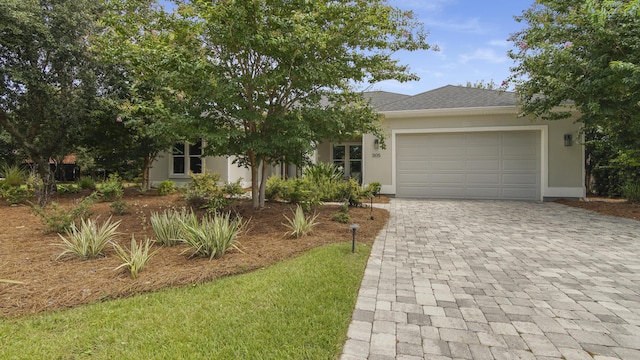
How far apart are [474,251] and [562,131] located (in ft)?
26.6

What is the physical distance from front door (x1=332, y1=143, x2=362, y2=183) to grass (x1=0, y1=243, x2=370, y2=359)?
991cm

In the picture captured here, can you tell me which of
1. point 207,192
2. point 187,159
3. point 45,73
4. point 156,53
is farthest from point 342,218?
point 187,159

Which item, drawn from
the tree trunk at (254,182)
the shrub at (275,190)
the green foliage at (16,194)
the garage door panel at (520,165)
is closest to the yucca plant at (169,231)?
the tree trunk at (254,182)

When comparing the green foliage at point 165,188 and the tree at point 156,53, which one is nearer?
the tree at point 156,53

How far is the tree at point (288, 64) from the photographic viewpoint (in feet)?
16.1

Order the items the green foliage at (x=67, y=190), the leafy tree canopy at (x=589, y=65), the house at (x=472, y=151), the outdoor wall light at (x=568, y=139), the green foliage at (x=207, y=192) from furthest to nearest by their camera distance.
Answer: the green foliage at (x=67, y=190) < the house at (x=472, y=151) < the outdoor wall light at (x=568, y=139) < the leafy tree canopy at (x=589, y=65) < the green foliage at (x=207, y=192)

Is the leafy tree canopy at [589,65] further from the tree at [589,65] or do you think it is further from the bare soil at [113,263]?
the bare soil at [113,263]

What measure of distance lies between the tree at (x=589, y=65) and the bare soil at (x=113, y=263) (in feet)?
19.8

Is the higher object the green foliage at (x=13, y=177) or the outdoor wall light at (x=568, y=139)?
the outdoor wall light at (x=568, y=139)

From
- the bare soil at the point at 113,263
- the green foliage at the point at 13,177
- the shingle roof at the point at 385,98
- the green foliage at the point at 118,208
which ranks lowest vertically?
the bare soil at the point at 113,263

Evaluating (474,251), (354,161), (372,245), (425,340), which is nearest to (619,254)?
(474,251)

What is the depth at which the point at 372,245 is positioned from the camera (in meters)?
4.83

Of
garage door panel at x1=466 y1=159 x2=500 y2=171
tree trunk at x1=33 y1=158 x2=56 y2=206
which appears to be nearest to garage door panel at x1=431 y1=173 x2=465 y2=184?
garage door panel at x1=466 y1=159 x2=500 y2=171

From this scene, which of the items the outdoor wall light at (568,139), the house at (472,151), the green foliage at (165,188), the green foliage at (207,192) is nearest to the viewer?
the green foliage at (207,192)
